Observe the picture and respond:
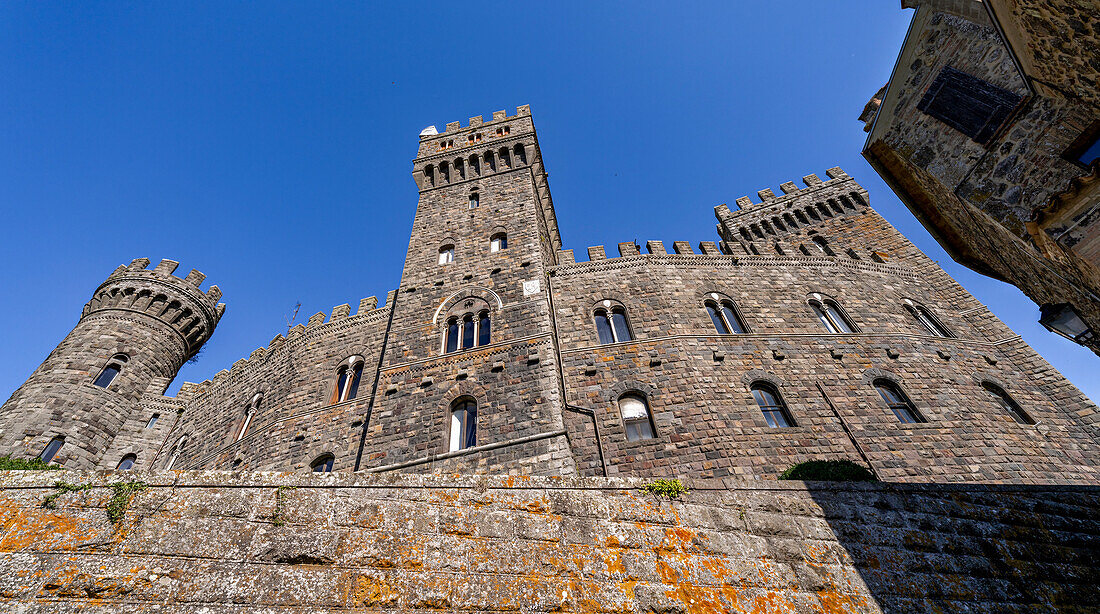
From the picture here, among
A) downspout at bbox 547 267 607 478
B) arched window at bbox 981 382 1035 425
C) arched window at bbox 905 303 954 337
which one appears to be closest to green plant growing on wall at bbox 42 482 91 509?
downspout at bbox 547 267 607 478

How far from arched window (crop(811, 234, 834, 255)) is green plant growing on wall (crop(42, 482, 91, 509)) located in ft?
67.4

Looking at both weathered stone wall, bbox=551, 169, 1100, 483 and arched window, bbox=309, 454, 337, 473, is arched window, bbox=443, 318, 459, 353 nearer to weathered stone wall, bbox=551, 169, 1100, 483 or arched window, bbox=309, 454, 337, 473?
weathered stone wall, bbox=551, 169, 1100, 483

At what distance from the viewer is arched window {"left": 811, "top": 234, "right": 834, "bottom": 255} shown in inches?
708

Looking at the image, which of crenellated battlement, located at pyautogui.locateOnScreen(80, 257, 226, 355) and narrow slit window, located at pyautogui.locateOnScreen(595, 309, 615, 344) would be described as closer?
narrow slit window, located at pyautogui.locateOnScreen(595, 309, 615, 344)

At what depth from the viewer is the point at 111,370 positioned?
1739cm

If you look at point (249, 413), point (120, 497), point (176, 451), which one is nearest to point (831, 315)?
point (120, 497)

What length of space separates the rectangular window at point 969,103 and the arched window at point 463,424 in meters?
9.75

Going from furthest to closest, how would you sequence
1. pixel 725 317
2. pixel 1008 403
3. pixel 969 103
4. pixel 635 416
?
pixel 725 317
pixel 1008 403
pixel 635 416
pixel 969 103

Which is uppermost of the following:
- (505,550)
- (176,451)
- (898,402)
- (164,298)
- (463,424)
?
(164,298)

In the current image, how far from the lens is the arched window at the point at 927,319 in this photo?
13.4 meters

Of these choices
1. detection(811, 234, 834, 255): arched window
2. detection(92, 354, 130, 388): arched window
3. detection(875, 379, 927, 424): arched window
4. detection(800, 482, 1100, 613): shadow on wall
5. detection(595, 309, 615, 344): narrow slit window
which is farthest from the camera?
detection(811, 234, 834, 255): arched window

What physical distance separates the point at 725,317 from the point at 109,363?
22155mm

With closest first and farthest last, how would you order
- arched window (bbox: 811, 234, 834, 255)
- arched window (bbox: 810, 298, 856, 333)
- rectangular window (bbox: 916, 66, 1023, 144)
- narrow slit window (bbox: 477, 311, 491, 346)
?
rectangular window (bbox: 916, 66, 1023, 144)
narrow slit window (bbox: 477, 311, 491, 346)
arched window (bbox: 810, 298, 856, 333)
arched window (bbox: 811, 234, 834, 255)

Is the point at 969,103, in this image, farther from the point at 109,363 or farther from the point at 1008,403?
the point at 109,363
